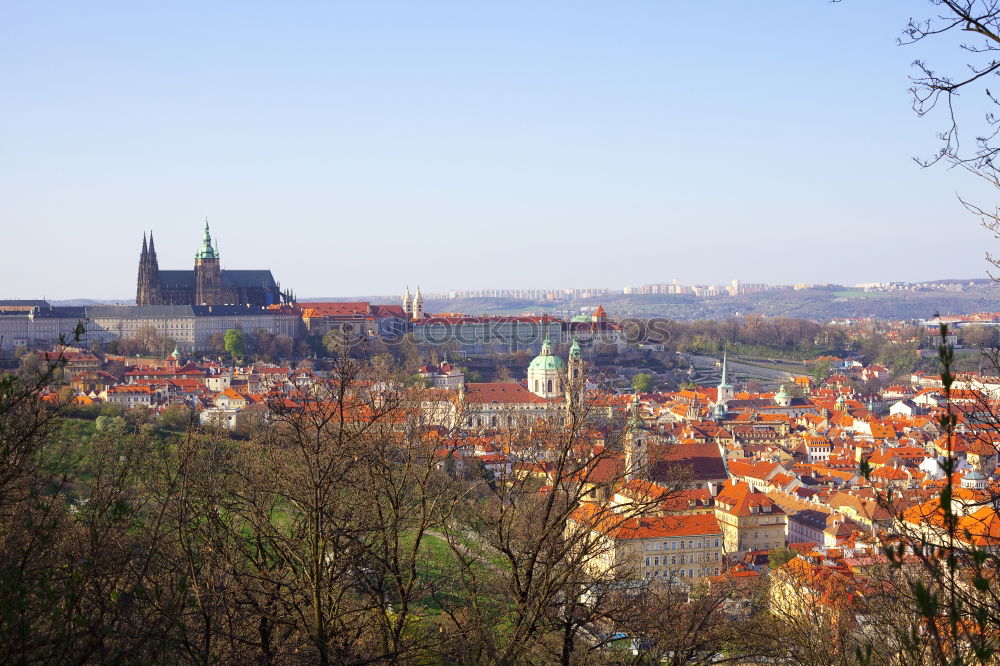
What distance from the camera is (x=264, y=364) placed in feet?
208

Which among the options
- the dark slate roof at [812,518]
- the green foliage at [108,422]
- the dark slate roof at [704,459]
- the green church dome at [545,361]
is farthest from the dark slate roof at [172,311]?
the dark slate roof at [812,518]

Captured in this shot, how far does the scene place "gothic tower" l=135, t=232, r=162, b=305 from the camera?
3059 inches

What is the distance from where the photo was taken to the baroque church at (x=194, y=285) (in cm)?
7788

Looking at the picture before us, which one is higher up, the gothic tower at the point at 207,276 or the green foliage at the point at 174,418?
the gothic tower at the point at 207,276

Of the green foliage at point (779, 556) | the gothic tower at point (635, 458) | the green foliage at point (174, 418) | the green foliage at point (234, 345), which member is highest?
the gothic tower at point (635, 458)

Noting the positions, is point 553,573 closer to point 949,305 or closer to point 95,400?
point 95,400

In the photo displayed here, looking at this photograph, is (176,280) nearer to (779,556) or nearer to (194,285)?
(194,285)

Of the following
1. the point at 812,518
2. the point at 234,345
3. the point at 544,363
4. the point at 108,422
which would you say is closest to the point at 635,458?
the point at 812,518

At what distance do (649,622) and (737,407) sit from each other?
52.5 metres

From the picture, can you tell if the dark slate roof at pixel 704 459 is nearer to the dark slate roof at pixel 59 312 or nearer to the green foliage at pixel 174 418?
the green foliage at pixel 174 418

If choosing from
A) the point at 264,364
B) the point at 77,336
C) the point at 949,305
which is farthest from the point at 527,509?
the point at 949,305

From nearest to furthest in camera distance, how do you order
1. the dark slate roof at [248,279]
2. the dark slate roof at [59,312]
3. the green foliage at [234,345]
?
the green foliage at [234,345]
the dark slate roof at [59,312]
the dark slate roof at [248,279]

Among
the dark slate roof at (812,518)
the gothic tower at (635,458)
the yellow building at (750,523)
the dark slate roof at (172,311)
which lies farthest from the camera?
the dark slate roof at (172,311)

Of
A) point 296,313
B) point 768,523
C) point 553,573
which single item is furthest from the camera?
point 296,313
